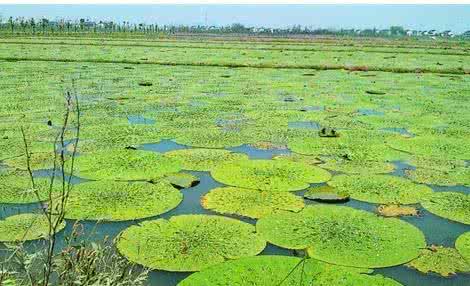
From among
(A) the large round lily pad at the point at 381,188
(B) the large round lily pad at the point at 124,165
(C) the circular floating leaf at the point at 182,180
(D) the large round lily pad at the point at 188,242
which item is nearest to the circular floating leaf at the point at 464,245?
(A) the large round lily pad at the point at 381,188

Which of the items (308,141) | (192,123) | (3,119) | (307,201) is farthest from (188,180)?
(3,119)

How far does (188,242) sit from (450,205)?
8.47ft

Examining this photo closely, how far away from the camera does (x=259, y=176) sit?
5.04 m

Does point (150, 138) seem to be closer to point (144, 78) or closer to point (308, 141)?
point (308, 141)

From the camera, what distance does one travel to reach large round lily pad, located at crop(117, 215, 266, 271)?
10.8 feet

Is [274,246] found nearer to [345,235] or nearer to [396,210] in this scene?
[345,235]

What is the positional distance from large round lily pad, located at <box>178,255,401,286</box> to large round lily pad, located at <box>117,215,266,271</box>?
0.15 metres

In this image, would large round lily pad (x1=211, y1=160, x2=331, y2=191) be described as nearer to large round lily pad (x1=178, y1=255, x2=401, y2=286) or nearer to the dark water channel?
the dark water channel

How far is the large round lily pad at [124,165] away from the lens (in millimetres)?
4996

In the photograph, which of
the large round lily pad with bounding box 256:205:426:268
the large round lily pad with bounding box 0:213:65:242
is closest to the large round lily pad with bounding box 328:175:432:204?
the large round lily pad with bounding box 256:205:426:268

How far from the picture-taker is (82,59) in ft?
59.9

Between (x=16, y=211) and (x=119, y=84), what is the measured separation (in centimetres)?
830

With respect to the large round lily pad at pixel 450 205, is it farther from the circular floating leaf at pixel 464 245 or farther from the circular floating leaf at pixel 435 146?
the circular floating leaf at pixel 435 146

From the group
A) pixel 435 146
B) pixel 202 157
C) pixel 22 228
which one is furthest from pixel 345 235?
pixel 435 146
